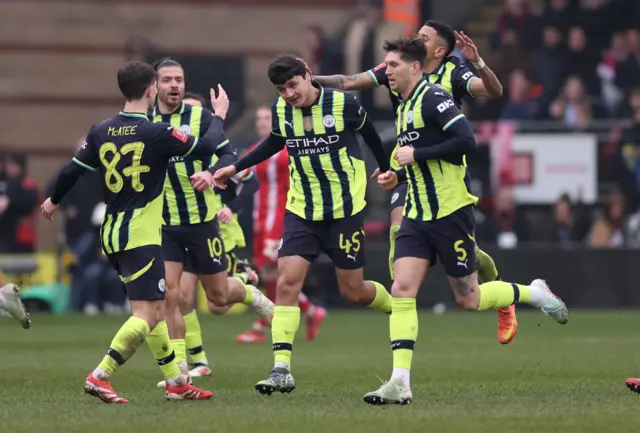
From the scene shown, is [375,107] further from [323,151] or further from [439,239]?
[439,239]

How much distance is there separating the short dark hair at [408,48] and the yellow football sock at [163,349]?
7.14ft

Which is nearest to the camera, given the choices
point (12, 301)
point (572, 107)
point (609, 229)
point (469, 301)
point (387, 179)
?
point (387, 179)

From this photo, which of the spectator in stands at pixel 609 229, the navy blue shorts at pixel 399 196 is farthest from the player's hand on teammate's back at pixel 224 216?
the spectator in stands at pixel 609 229

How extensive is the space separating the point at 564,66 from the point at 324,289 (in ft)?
19.3

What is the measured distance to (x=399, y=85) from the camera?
941 centimetres

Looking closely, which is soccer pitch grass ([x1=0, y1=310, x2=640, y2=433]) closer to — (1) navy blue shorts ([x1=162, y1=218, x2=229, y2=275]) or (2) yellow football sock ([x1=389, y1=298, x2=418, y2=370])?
(2) yellow football sock ([x1=389, y1=298, x2=418, y2=370])

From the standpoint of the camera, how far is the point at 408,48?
9.34 m

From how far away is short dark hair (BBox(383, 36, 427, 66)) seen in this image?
9336 millimetres

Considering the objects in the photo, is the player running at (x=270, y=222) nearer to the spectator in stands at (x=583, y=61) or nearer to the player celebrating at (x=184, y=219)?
the player celebrating at (x=184, y=219)

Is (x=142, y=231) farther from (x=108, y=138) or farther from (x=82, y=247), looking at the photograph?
(x=82, y=247)

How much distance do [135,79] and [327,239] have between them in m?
1.80

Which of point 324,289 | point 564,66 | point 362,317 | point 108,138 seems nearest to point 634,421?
point 108,138

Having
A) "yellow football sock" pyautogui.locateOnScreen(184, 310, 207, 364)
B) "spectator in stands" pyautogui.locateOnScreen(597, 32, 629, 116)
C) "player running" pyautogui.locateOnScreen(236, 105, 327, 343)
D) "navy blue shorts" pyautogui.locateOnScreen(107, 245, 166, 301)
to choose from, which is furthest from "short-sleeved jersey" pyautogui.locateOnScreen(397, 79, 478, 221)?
"spectator in stands" pyautogui.locateOnScreen(597, 32, 629, 116)

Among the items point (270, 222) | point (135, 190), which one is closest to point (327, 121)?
point (135, 190)
